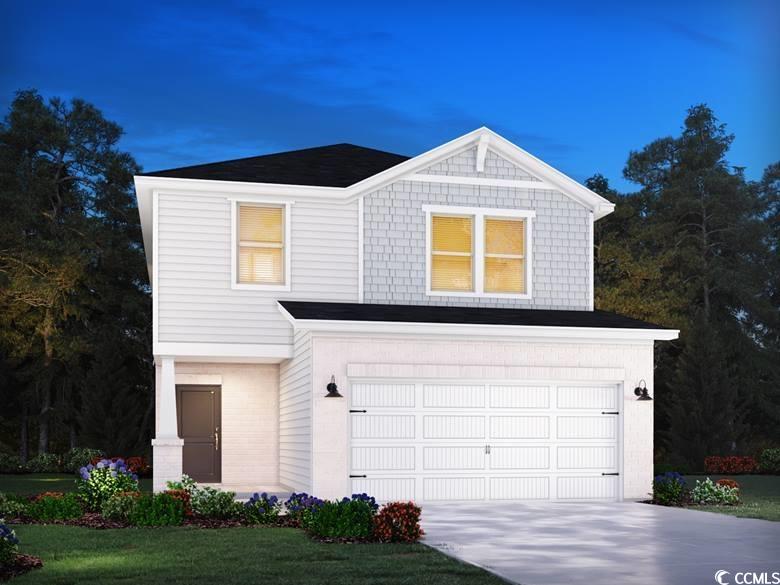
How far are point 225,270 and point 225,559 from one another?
33.5 feet

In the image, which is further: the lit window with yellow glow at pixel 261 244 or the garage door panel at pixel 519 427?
the lit window with yellow glow at pixel 261 244

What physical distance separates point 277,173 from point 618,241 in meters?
23.9

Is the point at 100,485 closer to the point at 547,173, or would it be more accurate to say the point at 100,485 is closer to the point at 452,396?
the point at 452,396

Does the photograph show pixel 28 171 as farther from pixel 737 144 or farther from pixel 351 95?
pixel 737 144

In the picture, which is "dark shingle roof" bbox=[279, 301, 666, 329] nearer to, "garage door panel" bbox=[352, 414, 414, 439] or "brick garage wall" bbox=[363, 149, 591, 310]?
"brick garage wall" bbox=[363, 149, 591, 310]

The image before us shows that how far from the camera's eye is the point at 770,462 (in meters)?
31.4

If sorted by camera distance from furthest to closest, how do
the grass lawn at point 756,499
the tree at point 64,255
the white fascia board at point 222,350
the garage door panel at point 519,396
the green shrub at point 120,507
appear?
1. the tree at point 64,255
2. the white fascia board at point 222,350
3. the garage door panel at point 519,396
4. the grass lawn at point 756,499
5. the green shrub at point 120,507

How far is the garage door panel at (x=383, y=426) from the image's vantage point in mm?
18906

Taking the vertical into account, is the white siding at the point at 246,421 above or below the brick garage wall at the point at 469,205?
below

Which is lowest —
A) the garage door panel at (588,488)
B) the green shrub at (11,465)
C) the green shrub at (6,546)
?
the green shrub at (11,465)

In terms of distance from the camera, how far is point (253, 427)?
23.9 metres

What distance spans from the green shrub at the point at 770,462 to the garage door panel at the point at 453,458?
50.5 ft

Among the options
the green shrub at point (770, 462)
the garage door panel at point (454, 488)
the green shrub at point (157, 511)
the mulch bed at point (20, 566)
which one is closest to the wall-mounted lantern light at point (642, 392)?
the garage door panel at point (454, 488)

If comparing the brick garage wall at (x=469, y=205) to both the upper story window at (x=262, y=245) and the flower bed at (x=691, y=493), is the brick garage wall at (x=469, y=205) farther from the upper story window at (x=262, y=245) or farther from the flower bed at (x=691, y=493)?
the flower bed at (x=691, y=493)
